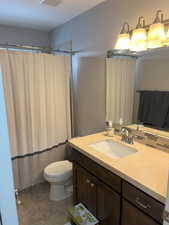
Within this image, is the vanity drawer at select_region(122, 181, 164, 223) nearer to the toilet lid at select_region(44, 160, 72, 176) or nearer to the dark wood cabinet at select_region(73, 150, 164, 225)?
the dark wood cabinet at select_region(73, 150, 164, 225)

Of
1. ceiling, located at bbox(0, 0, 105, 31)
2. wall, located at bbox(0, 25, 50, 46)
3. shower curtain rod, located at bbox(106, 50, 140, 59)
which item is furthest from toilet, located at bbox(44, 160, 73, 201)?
wall, located at bbox(0, 25, 50, 46)

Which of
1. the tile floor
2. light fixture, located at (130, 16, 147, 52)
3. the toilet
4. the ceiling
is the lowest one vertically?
the tile floor

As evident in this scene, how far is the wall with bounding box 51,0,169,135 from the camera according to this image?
157cm

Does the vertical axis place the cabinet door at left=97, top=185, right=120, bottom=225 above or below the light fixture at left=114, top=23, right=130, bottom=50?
below

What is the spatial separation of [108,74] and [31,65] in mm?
1041

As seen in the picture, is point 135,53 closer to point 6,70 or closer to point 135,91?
point 135,91

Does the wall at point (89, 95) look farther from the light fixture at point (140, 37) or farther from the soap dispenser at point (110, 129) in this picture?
the light fixture at point (140, 37)

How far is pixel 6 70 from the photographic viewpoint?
2.02 meters

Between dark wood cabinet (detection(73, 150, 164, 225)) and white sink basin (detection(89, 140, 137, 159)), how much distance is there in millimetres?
250

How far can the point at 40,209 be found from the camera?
200 cm

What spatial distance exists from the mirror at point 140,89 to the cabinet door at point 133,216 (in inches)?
30.6

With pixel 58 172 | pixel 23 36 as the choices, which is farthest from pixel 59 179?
pixel 23 36

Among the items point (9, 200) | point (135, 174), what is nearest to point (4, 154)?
point (9, 200)

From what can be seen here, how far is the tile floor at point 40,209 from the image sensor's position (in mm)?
1838
